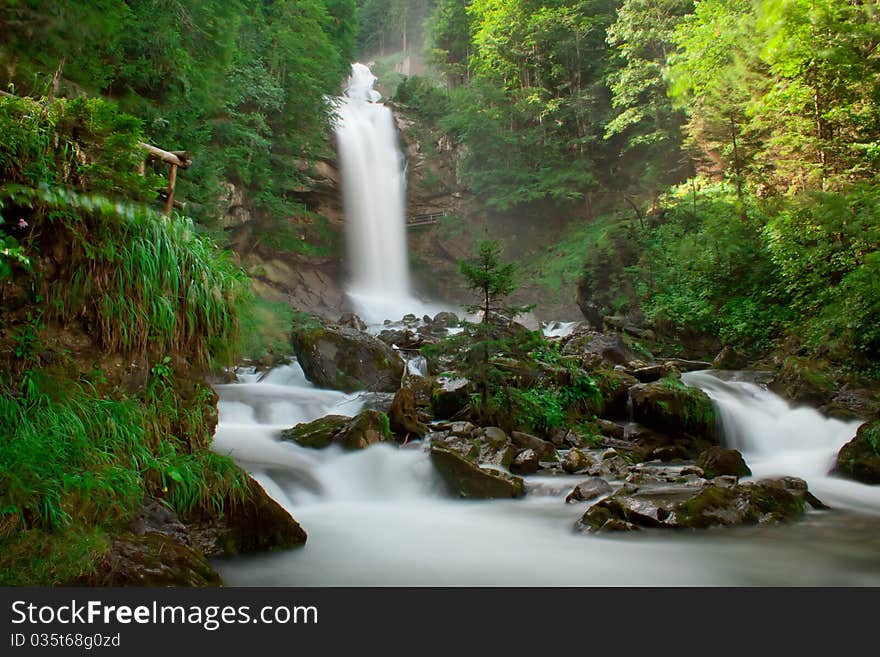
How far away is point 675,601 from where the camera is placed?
2756 mm

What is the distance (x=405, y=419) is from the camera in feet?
25.8

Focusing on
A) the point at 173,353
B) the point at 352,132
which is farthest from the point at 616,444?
the point at 352,132

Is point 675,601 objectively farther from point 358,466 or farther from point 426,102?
point 426,102

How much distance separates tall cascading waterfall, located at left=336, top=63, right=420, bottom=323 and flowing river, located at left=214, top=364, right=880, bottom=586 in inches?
694

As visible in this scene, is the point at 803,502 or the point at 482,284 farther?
the point at 482,284

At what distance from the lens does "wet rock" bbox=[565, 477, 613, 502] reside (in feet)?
19.5

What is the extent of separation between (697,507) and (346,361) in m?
7.36

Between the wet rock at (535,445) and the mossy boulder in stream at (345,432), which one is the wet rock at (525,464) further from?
the mossy boulder in stream at (345,432)

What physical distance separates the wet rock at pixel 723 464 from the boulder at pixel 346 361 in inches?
229

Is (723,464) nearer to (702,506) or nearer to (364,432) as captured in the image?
(702,506)

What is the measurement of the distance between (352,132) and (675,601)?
26.8m

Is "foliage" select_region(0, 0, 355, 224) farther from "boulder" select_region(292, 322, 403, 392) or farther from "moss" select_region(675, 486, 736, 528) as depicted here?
"moss" select_region(675, 486, 736, 528)

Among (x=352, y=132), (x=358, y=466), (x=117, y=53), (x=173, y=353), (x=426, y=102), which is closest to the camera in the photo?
(x=173, y=353)

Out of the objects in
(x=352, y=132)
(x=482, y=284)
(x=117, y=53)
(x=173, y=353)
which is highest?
(x=352, y=132)
